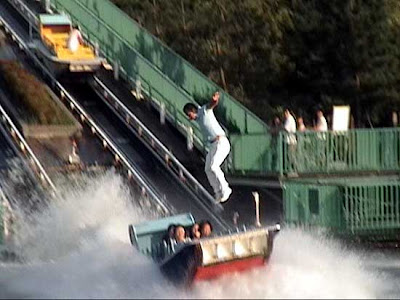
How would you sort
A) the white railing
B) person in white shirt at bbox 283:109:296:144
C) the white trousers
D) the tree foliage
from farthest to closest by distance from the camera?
the tree foliage
person in white shirt at bbox 283:109:296:144
the white railing
the white trousers

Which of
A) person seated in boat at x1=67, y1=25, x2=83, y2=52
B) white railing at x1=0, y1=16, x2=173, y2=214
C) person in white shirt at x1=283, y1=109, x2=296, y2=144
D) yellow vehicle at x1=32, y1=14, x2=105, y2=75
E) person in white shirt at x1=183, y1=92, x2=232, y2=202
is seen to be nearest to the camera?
person in white shirt at x1=183, y1=92, x2=232, y2=202

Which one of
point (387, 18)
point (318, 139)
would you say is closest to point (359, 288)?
point (318, 139)

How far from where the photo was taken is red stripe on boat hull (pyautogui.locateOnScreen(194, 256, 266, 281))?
14680 millimetres

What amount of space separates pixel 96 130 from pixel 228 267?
11338mm

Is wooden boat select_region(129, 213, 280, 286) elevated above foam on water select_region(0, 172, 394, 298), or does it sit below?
above

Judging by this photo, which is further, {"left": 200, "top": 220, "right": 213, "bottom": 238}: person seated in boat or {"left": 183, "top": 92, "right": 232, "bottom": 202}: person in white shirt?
{"left": 183, "top": 92, "right": 232, "bottom": 202}: person in white shirt

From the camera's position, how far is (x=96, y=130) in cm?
2575

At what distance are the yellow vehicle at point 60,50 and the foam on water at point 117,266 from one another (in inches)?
328

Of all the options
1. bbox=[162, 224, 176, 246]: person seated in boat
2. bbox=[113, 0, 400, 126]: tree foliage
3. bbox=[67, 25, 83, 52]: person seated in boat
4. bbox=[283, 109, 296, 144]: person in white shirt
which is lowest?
bbox=[113, 0, 400, 126]: tree foliage

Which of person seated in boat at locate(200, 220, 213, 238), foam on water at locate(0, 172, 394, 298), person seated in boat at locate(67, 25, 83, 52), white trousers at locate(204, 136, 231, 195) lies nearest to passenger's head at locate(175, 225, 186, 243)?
person seated in boat at locate(200, 220, 213, 238)

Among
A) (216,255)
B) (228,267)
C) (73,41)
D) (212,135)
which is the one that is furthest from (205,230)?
(73,41)

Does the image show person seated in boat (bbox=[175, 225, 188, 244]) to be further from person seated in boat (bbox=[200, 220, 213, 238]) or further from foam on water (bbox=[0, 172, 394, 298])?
foam on water (bbox=[0, 172, 394, 298])

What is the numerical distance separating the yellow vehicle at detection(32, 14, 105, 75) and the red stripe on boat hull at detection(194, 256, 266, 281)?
1423 centimetres

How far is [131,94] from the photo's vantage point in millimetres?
27516
